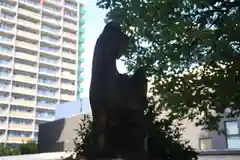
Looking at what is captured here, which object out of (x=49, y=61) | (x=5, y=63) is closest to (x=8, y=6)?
(x=5, y=63)

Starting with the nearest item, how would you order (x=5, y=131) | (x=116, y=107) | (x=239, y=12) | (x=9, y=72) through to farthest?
1. (x=116, y=107)
2. (x=239, y=12)
3. (x=5, y=131)
4. (x=9, y=72)

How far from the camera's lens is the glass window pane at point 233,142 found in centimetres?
1962

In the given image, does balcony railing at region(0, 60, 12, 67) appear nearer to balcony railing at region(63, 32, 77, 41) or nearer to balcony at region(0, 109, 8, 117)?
balcony at region(0, 109, 8, 117)

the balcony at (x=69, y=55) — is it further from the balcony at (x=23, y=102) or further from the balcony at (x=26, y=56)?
the balcony at (x=23, y=102)

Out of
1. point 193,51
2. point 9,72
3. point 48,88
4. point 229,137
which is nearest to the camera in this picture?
point 193,51

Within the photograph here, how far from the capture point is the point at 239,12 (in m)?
7.17

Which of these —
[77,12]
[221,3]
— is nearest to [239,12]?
[221,3]

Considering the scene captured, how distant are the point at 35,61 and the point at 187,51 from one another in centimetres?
7045

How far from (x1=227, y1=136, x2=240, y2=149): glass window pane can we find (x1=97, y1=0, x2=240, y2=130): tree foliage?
1129 centimetres

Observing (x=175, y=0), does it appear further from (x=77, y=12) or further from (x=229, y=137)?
(x=77, y=12)

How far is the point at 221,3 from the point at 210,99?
2302 millimetres

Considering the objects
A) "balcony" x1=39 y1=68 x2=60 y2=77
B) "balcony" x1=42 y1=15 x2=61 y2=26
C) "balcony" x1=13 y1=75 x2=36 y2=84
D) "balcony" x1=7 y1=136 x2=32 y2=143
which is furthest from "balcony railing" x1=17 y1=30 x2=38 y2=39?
"balcony" x1=7 y1=136 x2=32 y2=143

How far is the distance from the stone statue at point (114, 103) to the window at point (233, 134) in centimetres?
1500

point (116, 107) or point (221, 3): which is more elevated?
point (221, 3)
